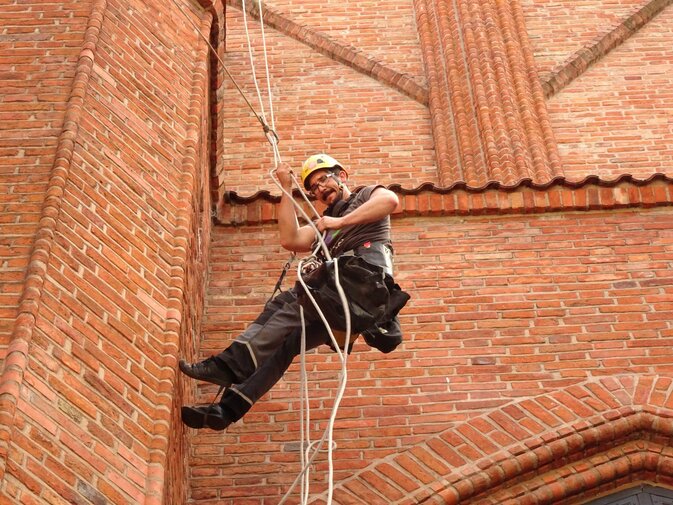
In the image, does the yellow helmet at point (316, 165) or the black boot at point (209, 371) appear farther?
the yellow helmet at point (316, 165)

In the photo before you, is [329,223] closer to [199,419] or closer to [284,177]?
[284,177]

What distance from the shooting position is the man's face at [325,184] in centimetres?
794

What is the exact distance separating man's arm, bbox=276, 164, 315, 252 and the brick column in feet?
14.4

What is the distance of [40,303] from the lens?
6742 millimetres

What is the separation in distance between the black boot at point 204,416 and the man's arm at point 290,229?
2.98 ft

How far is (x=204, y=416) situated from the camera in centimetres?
753

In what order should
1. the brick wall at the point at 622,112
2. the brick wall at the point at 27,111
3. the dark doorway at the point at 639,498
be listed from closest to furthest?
the brick wall at the point at 27,111, the dark doorway at the point at 639,498, the brick wall at the point at 622,112

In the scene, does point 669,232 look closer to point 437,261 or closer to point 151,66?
point 437,261

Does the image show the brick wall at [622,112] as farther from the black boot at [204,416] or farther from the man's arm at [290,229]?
the black boot at [204,416]

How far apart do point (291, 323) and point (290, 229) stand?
479mm

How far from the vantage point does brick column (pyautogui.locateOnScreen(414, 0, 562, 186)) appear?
41.0 ft

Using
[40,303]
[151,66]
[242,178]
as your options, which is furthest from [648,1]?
[40,303]

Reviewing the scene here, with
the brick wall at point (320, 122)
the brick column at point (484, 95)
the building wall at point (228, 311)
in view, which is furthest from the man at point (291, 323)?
the brick column at point (484, 95)

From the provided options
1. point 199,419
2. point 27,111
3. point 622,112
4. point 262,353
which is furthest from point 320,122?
point 199,419
